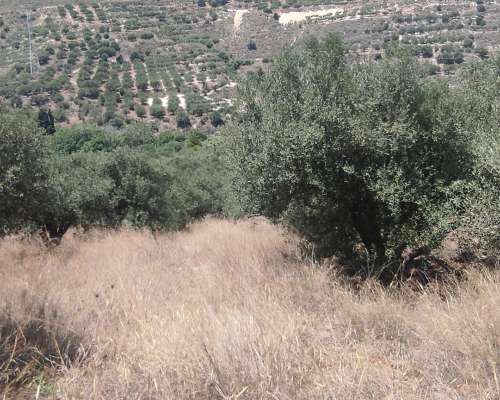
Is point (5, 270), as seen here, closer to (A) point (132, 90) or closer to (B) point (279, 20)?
(A) point (132, 90)

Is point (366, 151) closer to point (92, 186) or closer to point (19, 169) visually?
point (19, 169)

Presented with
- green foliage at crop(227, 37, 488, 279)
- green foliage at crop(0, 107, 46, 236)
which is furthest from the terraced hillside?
green foliage at crop(0, 107, 46, 236)

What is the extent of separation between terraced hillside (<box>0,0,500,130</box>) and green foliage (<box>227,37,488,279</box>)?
32698 millimetres

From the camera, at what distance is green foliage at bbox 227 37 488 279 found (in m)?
6.62

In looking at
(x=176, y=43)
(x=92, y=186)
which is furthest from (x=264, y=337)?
(x=176, y=43)

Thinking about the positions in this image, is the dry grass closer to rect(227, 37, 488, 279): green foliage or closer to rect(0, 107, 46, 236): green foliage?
rect(227, 37, 488, 279): green foliage

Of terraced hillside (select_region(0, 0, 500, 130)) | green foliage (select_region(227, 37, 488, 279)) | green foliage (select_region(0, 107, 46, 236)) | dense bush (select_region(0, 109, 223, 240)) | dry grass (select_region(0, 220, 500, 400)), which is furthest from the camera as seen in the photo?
terraced hillside (select_region(0, 0, 500, 130))

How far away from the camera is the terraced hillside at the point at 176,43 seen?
158 ft

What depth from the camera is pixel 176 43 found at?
6906cm

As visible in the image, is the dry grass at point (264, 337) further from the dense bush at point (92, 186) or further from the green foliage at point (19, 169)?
the dense bush at point (92, 186)

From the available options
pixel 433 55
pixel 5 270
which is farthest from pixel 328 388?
pixel 433 55

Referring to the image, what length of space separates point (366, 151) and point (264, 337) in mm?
4424

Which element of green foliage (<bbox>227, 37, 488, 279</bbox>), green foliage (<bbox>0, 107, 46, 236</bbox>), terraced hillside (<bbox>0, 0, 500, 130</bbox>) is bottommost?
terraced hillside (<bbox>0, 0, 500, 130</bbox>)

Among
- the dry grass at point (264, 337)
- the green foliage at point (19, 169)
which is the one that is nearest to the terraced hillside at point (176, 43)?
the green foliage at point (19, 169)
